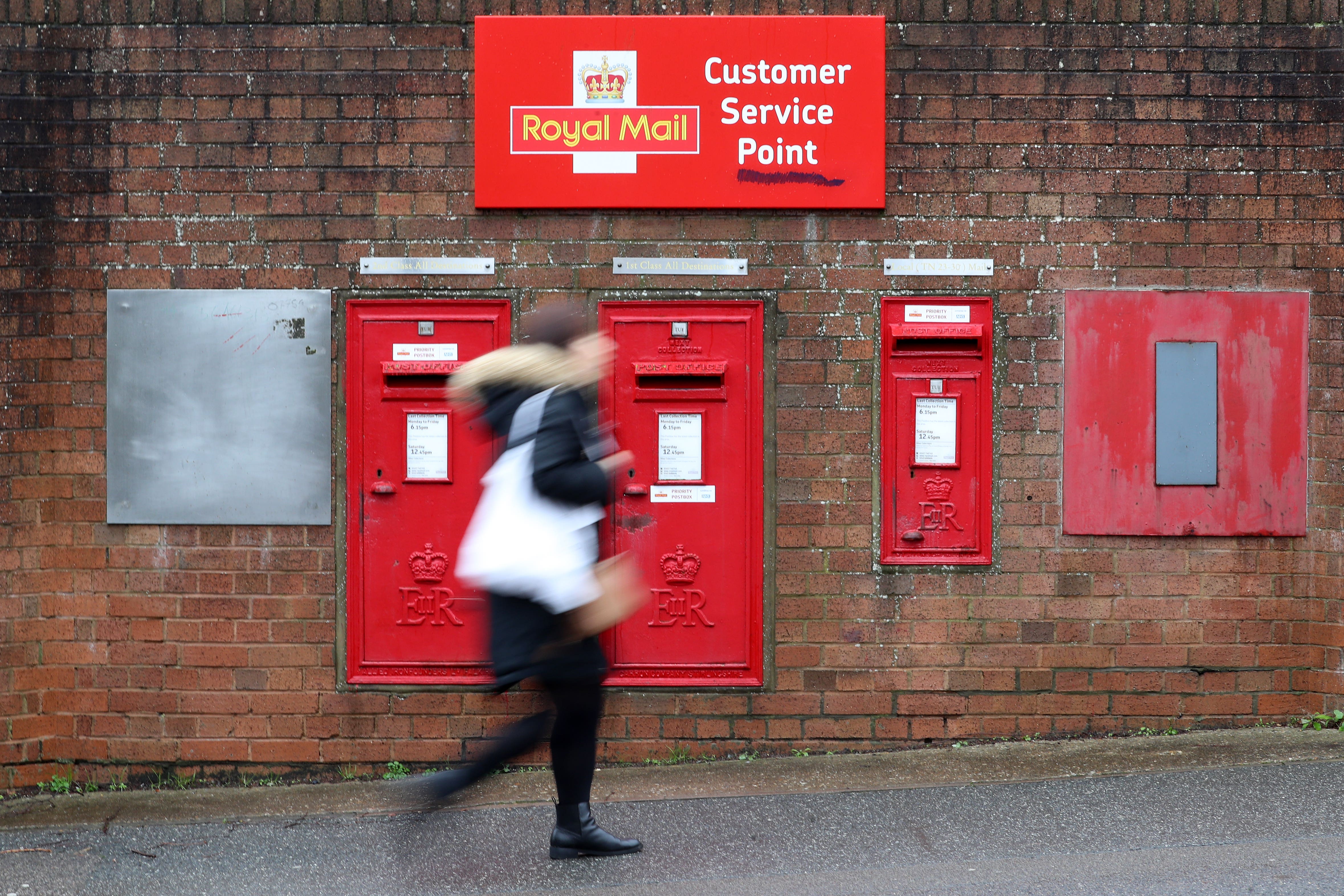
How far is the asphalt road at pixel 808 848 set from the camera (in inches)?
146

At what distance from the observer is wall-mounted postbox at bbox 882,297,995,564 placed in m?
5.22

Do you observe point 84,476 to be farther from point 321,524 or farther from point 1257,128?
point 1257,128

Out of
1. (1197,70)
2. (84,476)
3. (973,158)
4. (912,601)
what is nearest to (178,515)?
(84,476)

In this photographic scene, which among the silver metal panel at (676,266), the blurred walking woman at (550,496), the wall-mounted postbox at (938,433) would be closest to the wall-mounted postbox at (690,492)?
the silver metal panel at (676,266)

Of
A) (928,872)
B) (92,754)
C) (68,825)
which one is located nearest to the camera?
(928,872)

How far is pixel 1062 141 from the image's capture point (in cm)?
524

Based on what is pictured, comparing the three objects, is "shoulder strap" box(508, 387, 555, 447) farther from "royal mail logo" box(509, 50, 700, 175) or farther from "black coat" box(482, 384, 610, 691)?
"royal mail logo" box(509, 50, 700, 175)

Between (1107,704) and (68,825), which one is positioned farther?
(1107,704)

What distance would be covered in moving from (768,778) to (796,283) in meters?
2.27

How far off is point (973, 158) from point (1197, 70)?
1132mm

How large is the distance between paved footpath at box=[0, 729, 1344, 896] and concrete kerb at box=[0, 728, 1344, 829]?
0.01 m

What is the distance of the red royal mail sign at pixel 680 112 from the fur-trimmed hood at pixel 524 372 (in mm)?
1826

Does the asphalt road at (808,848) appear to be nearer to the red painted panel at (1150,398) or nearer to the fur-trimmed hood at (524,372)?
the red painted panel at (1150,398)

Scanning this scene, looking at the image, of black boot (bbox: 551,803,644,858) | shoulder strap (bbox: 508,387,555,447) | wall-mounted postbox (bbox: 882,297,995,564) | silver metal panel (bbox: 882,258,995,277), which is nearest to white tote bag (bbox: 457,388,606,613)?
shoulder strap (bbox: 508,387,555,447)
